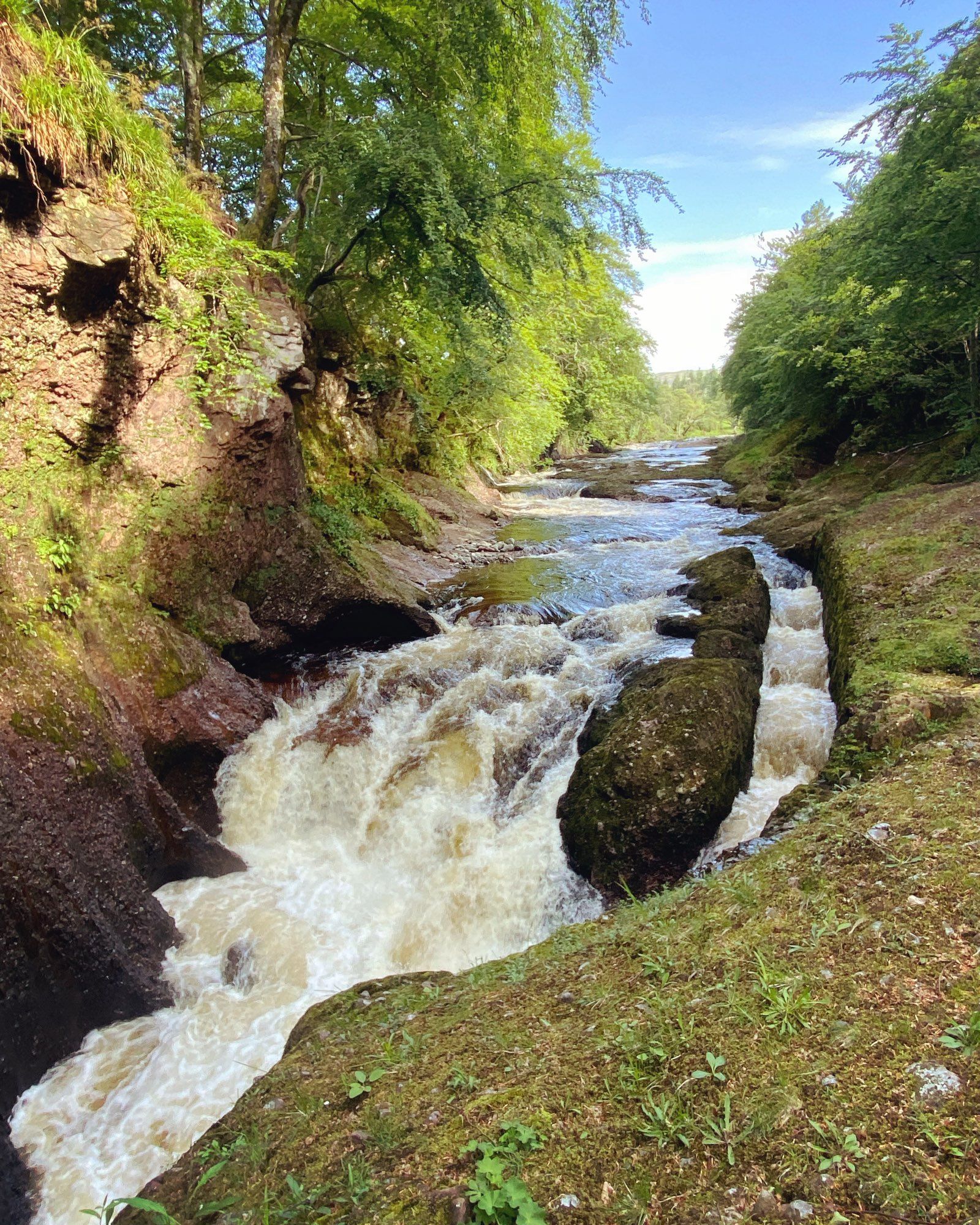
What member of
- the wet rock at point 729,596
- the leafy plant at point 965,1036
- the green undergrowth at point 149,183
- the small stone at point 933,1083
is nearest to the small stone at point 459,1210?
the small stone at point 933,1083

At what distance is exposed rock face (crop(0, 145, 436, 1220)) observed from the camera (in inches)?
184

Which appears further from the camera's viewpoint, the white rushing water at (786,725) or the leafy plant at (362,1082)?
the white rushing water at (786,725)

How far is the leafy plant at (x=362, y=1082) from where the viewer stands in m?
2.55

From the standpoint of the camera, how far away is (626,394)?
40.0 meters

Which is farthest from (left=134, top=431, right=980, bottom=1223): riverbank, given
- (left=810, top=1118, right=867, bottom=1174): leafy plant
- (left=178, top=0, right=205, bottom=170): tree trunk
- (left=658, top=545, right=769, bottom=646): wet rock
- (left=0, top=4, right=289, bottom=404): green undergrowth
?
(left=178, top=0, right=205, bottom=170): tree trunk

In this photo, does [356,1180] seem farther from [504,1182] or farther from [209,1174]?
[209,1174]

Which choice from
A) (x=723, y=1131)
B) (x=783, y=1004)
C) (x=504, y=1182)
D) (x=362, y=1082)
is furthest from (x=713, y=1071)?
(x=362, y=1082)

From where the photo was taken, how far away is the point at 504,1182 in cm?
188

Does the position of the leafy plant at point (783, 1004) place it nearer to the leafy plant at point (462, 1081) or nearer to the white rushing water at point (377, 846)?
the leafy plant at point (462, 1081)

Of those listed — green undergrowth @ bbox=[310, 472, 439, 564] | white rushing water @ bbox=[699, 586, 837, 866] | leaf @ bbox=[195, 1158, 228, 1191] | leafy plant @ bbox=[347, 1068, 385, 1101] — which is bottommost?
white rushing water @ bbox=[699, 586, 837, 866]

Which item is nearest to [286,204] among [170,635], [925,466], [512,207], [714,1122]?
[512,207]

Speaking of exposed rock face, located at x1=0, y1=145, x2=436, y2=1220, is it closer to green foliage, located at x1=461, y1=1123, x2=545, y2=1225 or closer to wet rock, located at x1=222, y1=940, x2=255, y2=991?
wet rock, located at x1=222, y1=940, x2=255, y2=991

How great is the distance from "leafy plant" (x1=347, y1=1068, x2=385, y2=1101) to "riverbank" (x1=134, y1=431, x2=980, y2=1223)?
Answer: 0.01 m

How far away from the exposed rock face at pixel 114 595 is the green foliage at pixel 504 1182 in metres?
3.53
